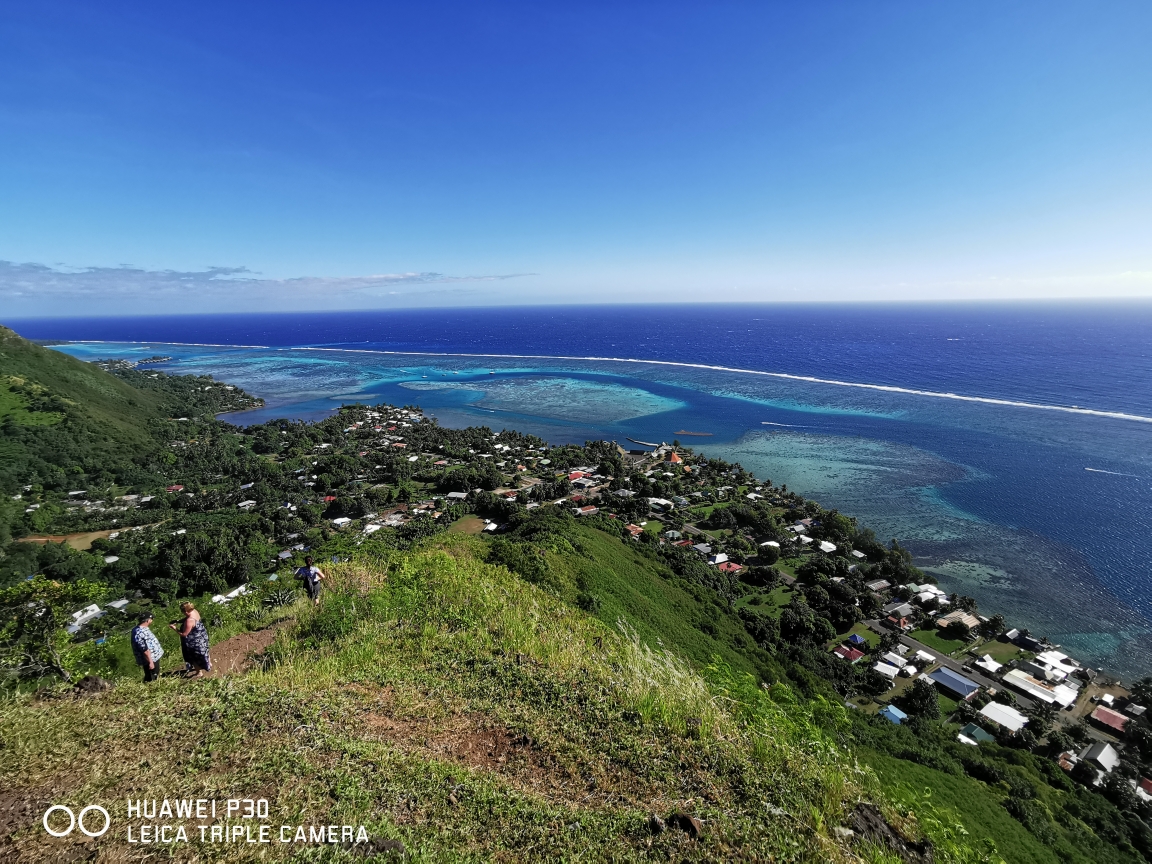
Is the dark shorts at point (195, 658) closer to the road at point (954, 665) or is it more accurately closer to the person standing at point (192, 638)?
the person standing at point (192, 638)

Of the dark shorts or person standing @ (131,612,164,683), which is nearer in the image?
person standing @ (131,612,164,683)

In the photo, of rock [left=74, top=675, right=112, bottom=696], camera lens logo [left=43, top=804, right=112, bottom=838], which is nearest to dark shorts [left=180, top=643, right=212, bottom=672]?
rock [left=74, top=675, right=112, bottom=696]

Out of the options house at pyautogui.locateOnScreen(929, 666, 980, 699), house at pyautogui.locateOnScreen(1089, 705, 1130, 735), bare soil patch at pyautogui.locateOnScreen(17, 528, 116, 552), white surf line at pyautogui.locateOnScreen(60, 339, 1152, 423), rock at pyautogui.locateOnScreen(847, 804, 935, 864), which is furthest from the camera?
white surf line at pyautogui.locateOnScreen(60, 339, 1152, 423)

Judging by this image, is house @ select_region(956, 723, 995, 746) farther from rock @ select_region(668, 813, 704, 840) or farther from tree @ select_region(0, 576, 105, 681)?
tree @ select_region(0, 576, 105, 681)

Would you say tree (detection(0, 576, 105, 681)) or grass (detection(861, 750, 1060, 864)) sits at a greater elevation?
tree (detection(0, 576, 105, 681))

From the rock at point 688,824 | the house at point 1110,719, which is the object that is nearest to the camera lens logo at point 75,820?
the rock at point 688,824

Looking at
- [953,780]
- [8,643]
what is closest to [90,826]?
[8,643]

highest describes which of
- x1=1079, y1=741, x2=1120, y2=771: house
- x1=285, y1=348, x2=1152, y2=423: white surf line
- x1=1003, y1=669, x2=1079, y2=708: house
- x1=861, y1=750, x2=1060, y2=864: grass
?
x1=285, y1=348, x2=1152, y2=423: white surf line
